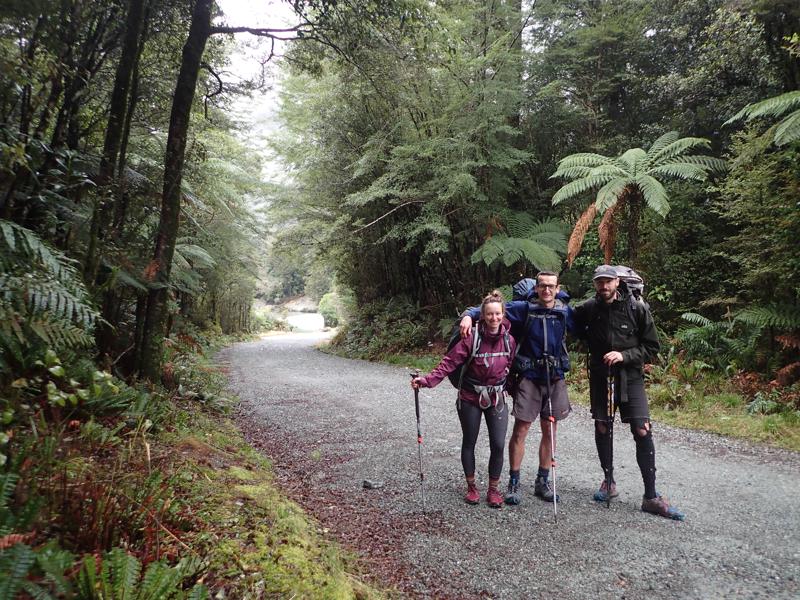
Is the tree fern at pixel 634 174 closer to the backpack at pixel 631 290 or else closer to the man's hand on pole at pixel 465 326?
the backpack at pixel 631 290

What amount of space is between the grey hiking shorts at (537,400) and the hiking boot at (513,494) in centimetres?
54

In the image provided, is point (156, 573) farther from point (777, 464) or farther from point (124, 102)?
point (777, 464)

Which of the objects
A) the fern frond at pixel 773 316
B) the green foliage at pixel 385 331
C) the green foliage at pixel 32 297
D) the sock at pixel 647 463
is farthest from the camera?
the green foliage at pixel 385 331

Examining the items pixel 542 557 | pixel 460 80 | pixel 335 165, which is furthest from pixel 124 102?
pixel 335 165

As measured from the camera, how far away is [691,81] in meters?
8.38

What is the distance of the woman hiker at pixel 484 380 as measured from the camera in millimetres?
3693

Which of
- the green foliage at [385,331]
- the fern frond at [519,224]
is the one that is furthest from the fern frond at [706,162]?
the green foliage at [385,331]

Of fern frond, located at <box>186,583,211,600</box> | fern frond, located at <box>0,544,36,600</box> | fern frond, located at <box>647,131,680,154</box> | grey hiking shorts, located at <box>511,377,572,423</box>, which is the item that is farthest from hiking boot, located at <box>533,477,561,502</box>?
fern frond, located at <box>647,131,680,154</box>

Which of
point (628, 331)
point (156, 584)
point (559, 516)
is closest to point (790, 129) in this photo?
point (628, 331)

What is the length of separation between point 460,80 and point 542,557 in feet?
30.7

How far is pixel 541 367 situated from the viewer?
3.84 metres

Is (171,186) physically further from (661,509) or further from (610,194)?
(610,194)

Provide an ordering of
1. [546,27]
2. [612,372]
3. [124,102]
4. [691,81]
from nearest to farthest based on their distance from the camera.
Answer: [612,372], [124,102], [691,81], [546,27]

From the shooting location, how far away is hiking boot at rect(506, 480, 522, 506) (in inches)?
146
